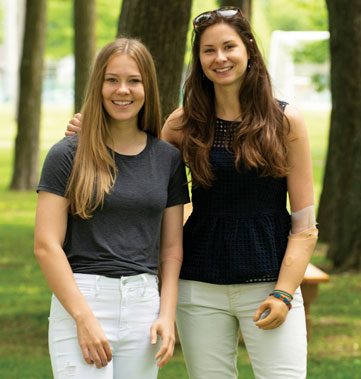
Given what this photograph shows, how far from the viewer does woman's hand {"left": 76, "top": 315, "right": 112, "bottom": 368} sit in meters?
2.84

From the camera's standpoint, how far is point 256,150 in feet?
10.4

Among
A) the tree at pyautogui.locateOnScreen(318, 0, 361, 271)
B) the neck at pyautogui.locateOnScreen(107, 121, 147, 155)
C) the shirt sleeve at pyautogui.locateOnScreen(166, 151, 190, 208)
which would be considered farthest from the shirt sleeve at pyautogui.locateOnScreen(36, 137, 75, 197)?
the tree at pyautogui.locateOnScreen(318, 0, 361, 271)

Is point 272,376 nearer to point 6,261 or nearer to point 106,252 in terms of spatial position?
point 106,252

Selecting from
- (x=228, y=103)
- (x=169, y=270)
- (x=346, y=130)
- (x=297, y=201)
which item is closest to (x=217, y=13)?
(x=228, y=103)

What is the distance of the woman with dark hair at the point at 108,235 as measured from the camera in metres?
2.89

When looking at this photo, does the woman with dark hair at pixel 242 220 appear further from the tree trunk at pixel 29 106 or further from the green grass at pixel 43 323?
the tree trunk at pixel 29 106

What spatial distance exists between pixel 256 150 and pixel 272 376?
0.91 m

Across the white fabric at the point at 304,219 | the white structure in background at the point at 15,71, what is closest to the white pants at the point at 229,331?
the white fabric at the point at 304,219

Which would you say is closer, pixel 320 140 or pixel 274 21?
pixel 320 140

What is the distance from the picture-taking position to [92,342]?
9.31 ft

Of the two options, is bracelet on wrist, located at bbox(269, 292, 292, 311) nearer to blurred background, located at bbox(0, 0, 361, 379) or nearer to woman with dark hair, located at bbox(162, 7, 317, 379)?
woman with dark hair, located at bbox(162, 7, 317, 379)

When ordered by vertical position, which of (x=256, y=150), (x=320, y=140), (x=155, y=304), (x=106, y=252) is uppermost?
(x=256, y=150)

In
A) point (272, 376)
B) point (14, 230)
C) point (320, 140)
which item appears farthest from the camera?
point (320, 140)

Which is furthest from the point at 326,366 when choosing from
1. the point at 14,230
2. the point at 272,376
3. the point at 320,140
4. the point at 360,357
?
the point at 320,140
